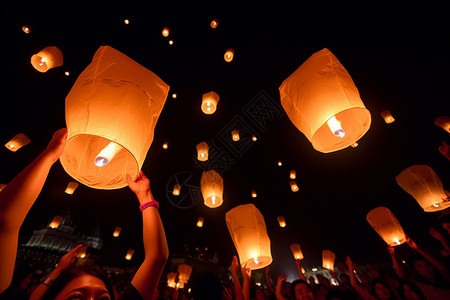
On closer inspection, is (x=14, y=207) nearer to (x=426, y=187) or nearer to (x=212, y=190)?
(x=212, y=190)

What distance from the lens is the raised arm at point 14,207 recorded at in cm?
68

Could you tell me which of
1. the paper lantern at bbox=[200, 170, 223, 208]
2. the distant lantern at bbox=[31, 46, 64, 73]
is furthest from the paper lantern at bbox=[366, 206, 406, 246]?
the distant lantern at bbox=[31, 46, 64, 73]

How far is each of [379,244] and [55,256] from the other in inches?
1691

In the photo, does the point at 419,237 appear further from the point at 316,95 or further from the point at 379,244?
the point at 316,95

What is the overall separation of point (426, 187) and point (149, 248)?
207 inches

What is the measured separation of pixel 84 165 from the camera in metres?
1.48

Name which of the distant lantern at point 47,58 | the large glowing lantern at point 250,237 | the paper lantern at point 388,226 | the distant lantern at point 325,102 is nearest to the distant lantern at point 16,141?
the distant lantern at point 47,58

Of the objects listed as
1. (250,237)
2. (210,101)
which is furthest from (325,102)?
(210,101)

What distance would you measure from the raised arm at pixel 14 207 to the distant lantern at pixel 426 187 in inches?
225

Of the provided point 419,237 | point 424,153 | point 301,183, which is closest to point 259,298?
point 301,183

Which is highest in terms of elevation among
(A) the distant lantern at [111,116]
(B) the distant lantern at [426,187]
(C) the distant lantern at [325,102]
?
(B) the distant lantern at [426,187]

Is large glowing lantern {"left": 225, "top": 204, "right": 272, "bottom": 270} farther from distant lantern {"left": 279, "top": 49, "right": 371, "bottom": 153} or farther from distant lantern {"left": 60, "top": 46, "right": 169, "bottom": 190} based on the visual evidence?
distant lantern {"left": 60, "top": 46, "right": 169, "bottom": 190}

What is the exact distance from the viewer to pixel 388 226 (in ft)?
14.0

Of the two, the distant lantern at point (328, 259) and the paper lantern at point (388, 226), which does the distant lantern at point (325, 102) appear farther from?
the distant lantern at point (328, 259)
